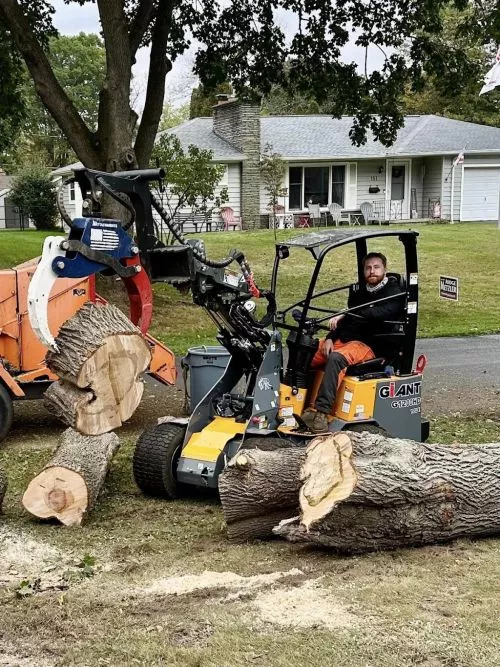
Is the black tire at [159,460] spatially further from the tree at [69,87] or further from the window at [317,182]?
the tree at [69,87]

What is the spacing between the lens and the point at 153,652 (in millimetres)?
4418

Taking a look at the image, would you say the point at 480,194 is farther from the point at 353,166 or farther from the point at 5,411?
the point at 5,411

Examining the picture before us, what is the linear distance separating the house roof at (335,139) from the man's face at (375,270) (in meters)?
24.0

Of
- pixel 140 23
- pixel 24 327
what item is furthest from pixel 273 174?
pixel 24 327

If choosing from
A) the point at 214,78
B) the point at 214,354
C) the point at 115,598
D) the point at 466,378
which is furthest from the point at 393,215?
the point at 115,598

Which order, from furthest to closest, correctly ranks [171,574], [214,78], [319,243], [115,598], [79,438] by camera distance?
[214,78]
[79,438]
[319,243]
[171,574]
[115,598]

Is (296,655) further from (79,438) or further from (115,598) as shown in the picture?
(79,438)

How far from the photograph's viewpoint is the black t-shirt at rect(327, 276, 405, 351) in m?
7.34

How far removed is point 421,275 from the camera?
21391 millimetres

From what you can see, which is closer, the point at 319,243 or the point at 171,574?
the point at 171,574

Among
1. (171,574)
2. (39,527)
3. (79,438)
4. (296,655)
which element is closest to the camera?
(296,655)

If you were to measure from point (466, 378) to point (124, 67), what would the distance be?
7.61 meters

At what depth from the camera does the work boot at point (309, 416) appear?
23.7 feet

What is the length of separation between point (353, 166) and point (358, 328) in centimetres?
2647
